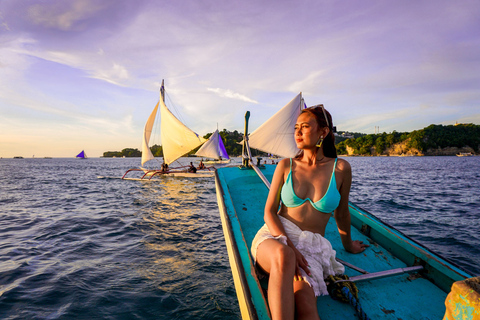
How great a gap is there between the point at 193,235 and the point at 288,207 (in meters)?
5.85

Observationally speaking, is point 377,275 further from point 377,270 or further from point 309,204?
point 309,204

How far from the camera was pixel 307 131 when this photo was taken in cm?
287

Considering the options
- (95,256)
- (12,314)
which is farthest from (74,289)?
(95,256)

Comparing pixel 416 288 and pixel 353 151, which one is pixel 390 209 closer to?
pixel 416 288

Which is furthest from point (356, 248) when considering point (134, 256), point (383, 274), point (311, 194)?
point (134, 256)

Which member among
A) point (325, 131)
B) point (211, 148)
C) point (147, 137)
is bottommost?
point (325, 131)

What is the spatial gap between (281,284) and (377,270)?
2.12 meters

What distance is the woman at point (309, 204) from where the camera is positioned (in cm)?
255

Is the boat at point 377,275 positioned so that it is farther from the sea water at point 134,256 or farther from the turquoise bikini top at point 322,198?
the sea water at point 134,256

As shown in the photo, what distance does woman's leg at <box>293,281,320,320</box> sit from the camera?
2.12 meters

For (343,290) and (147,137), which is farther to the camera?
(147,137)

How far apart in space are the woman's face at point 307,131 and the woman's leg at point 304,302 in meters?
1.46

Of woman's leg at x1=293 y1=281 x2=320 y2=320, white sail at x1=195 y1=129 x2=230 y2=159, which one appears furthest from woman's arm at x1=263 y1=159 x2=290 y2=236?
white sail at x1=195 y1=129 x2=230 y2=159

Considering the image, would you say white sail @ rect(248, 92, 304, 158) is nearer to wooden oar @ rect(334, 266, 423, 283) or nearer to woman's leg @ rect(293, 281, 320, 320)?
wooden oar @ rect(334, 266, 423, 283)
